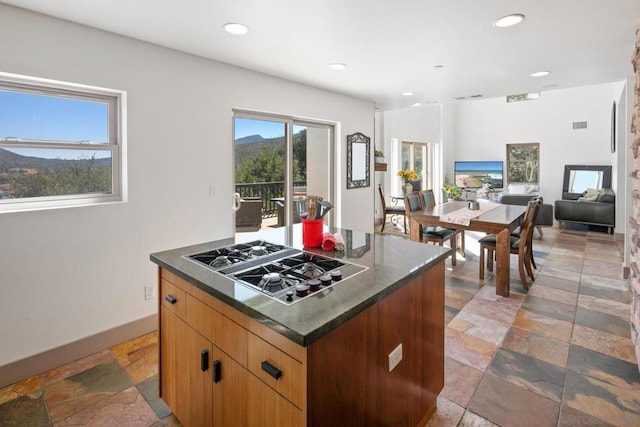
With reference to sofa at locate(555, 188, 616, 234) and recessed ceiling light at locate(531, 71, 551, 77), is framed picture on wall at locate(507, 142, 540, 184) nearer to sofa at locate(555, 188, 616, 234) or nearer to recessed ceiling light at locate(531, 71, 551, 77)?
sofa at locate(555, 188, 616, 234)

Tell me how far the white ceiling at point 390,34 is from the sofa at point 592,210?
3510 mm

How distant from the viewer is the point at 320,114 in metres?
4.27

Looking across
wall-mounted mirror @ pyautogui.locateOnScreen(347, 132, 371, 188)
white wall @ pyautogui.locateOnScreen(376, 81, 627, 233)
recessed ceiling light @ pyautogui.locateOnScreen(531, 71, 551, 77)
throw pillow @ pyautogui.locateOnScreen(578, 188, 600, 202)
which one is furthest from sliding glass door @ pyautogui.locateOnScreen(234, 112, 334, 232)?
throw pillow @ pyautogui.locateOnScreen(578, 188, 600, 202)

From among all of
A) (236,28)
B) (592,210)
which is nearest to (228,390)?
(236,28)

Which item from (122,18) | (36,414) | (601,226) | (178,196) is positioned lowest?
(36,414)

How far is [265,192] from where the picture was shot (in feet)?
12.4

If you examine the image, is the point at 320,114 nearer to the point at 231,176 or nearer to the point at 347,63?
the point at 347,63

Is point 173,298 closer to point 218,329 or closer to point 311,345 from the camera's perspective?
point 218,329

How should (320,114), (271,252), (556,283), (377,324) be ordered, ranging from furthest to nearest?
(320,114) → (556,283) → (271,252) → (377,324)

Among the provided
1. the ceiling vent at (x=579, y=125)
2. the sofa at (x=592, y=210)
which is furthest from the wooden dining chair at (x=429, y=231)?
the ceiling vent at (x=579, y=125)

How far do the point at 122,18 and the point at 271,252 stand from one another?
185 cm

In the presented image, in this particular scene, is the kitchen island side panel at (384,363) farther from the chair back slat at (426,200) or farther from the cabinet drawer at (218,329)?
the chair back slat at (426,200)

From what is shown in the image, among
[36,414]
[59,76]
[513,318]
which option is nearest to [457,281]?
[513,318]

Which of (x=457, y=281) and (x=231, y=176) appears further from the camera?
(x=457, y=281)
